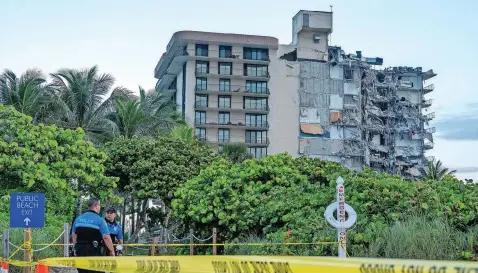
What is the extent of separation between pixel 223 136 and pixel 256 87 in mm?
5940

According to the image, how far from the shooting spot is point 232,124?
73.1 m

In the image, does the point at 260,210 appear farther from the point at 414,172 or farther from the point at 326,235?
the point at 414,172

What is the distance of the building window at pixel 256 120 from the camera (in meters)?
73.9

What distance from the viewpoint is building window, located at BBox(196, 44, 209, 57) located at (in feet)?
238

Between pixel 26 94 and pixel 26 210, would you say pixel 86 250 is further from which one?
pixel 26 94

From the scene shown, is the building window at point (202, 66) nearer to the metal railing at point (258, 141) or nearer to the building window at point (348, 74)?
the metal railing at point (258, 141)

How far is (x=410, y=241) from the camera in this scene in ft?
43.6

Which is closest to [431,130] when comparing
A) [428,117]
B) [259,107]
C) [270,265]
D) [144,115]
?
[428,117]

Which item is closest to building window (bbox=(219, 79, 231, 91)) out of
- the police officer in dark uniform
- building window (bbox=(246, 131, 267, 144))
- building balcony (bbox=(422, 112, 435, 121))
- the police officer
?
building window (bbox=(246, 131, 267, 144))

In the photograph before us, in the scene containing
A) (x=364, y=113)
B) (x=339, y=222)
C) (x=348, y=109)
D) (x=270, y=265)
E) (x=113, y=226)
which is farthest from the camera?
(x=364, y=113)

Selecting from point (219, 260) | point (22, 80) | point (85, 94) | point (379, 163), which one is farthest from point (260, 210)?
point (379, 163)

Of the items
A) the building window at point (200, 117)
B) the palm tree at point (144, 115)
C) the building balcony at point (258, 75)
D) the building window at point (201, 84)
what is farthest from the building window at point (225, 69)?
the palm tree at point (144, 115)

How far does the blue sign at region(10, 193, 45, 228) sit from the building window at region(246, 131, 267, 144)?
5987 cm

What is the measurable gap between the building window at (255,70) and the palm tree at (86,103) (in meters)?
36.5
